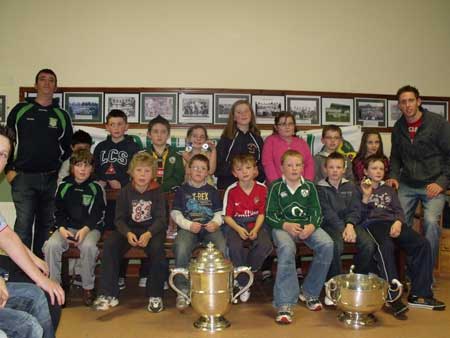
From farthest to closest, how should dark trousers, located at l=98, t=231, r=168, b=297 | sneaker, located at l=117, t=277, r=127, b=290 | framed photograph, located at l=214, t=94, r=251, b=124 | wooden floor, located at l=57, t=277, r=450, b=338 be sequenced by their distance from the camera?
framed photograph, located at l=214, t=94, r=251, b=124
sneaker, located at l=117, t=277, r=127, b=290
dark trousers, located at l=98, t=231, r=168, b=297
wooden floor, located at l=57, t=277, r=450, b=338

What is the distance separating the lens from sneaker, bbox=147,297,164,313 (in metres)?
3.31

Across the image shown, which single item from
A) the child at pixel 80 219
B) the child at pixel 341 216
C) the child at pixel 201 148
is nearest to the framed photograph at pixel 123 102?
the child at pixel 201 148

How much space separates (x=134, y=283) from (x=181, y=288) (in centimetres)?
94

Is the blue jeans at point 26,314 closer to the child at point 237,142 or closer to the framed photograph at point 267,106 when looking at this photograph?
the child at point 237,142

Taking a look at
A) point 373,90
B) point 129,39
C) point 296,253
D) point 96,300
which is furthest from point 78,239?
point 373,90

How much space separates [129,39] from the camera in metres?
4.82

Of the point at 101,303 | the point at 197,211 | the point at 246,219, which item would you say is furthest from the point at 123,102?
the point at 101,303

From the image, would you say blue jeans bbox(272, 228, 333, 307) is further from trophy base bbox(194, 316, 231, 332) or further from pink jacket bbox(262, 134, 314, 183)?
pink jacket bbox(262, 134, 314, 183)

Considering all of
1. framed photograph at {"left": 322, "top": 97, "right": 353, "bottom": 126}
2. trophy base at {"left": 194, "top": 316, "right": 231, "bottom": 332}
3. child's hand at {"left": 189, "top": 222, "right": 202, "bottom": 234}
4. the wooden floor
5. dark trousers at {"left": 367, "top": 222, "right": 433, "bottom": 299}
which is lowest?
the wooden floor

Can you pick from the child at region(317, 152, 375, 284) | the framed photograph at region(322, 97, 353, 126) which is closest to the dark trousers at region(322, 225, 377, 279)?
the child at region(317, 152, 375, 284)

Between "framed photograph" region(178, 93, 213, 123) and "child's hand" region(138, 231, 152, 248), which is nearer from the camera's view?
"child's hand" region(138, 231, 152, 248)

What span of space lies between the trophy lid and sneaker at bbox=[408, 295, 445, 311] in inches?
55.9

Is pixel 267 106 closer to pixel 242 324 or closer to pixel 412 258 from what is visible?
pixel 412 258

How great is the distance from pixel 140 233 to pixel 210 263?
786 millimetres
